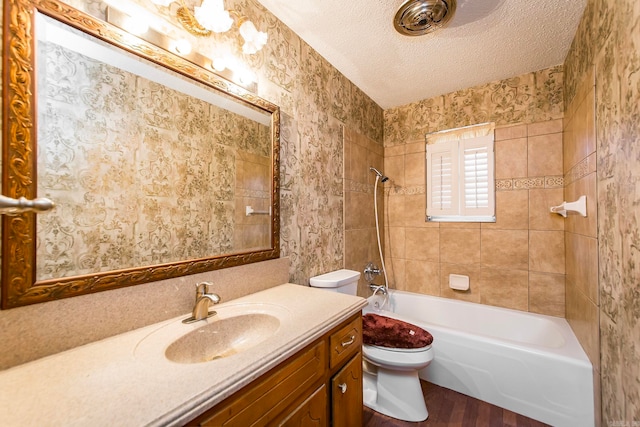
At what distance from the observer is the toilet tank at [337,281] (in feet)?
5.63

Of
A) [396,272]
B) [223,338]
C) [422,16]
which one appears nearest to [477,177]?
[396,272]

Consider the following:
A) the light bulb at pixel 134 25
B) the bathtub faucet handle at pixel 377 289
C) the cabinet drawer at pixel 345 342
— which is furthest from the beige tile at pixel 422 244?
the light bulb at pixel 134 25

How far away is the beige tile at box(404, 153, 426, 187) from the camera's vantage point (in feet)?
8.63

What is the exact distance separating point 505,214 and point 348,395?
199cm

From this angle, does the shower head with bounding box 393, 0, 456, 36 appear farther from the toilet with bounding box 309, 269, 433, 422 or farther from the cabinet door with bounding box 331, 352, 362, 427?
the cabinet door with bounding box 331, 352, 362, 427

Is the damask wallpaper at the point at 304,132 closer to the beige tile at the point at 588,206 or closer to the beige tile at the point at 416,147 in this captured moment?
the beige tile at the point at 416,147

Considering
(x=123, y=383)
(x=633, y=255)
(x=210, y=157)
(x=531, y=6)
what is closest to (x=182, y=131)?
(x=210, y=157)

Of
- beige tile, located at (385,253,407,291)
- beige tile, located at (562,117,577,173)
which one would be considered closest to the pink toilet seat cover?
beige tile, located at (385,253,407,291)

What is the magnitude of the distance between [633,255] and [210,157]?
1.71 meters

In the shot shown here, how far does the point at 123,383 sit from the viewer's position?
62 cm

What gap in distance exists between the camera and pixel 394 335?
5.47 feet

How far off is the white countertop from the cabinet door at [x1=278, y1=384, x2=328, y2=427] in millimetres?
227

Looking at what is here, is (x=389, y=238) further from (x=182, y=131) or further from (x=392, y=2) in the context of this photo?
(x=182, y=131)

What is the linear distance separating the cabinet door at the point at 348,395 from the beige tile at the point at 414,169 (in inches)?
74.3
